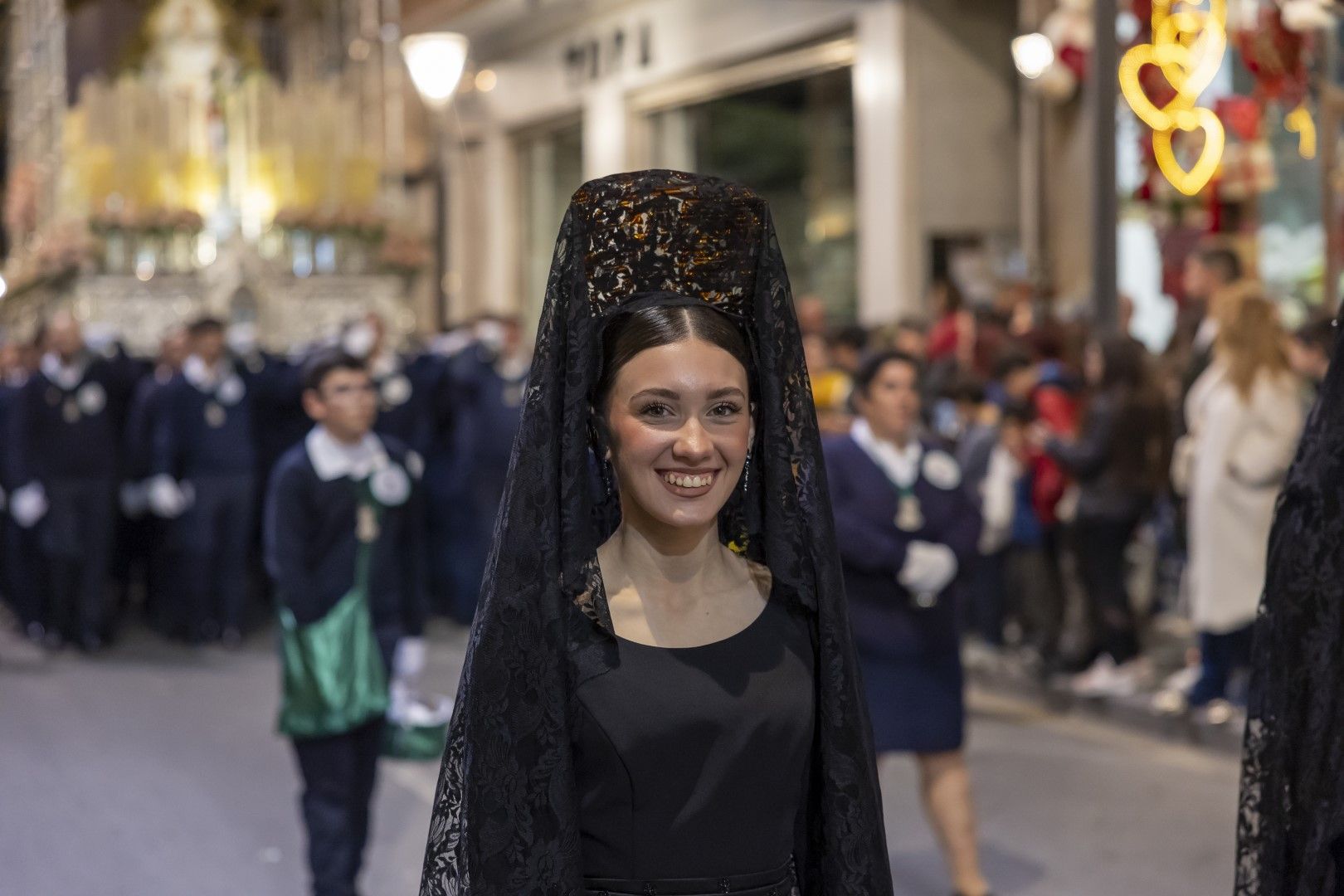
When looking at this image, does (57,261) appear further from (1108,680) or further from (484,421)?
(1108,680)

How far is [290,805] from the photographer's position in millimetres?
7660

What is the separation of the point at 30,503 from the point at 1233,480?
763 centimetres

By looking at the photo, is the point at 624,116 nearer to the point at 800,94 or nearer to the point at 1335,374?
the point at 800,94

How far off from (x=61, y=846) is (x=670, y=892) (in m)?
4.97

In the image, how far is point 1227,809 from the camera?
288 inches

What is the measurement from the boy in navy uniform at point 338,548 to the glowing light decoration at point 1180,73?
568 centimetres

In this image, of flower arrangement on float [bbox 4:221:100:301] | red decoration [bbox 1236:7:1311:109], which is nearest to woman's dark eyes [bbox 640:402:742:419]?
red decoration [bbox 1236:7:1311:109]

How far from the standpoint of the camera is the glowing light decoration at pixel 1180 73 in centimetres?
1008

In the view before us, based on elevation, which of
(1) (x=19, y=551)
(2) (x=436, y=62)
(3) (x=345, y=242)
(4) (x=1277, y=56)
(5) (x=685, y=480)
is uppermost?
(2) (x=436, y=62)

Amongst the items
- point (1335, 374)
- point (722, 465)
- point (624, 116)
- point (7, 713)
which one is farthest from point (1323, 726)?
point (624, 116)

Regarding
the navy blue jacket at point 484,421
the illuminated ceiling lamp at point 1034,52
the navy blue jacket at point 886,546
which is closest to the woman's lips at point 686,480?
the navy blue jacket at point 886,546

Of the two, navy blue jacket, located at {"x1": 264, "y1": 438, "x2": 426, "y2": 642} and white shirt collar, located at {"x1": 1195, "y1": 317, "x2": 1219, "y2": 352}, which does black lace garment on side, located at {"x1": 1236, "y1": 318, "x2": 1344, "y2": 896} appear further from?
white shirt collar, located at {"x1": 1195, "y1": 317, "x2": 1219, "y2": 352}

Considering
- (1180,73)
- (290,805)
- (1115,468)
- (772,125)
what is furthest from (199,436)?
(772,125)

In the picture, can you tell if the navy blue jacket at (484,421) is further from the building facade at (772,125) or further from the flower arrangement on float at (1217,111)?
the flower arrangement on float at (1217,111)
